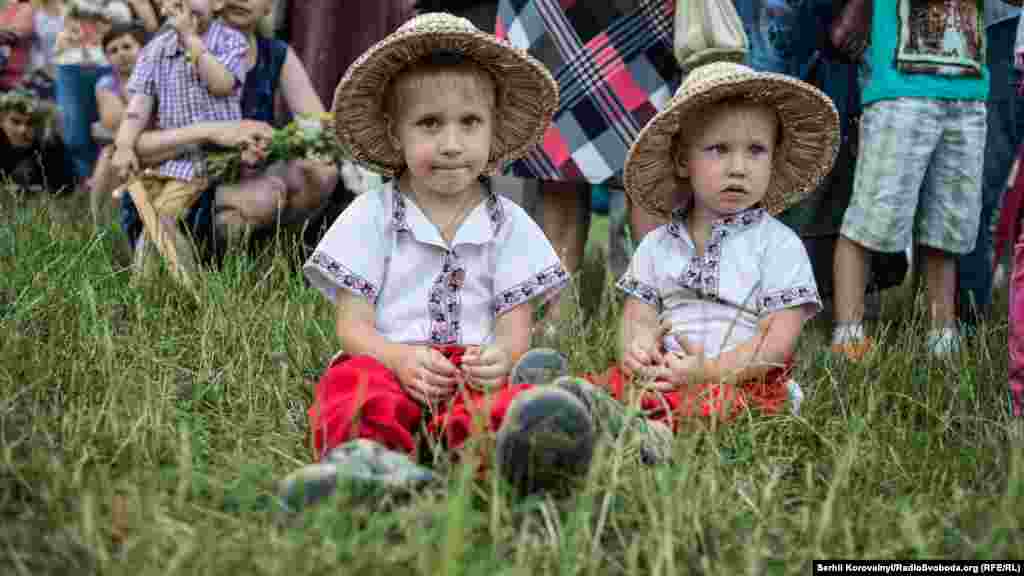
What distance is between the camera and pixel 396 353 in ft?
8.13

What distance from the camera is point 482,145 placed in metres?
2.57

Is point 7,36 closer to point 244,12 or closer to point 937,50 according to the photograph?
point 244,12

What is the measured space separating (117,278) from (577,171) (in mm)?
1593

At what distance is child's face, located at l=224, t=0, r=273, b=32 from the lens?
4.50 meters

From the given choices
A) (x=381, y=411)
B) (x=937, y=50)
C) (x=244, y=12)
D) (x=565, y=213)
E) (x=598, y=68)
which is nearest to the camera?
(x=381, y=411)

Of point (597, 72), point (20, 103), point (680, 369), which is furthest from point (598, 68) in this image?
point (20, 103)

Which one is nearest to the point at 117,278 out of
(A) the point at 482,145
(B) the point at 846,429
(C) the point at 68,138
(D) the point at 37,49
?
(A) the point at 482,145

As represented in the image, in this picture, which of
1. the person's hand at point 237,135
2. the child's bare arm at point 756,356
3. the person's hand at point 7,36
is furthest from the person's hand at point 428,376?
the person's hand at point 7,36

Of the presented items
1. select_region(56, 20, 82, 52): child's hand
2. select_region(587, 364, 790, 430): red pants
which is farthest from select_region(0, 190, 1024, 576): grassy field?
select_region(56, 20, 82, 52): child's hand

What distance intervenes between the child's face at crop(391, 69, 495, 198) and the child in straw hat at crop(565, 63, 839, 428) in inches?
18.0

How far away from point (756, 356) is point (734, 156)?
1.63ft

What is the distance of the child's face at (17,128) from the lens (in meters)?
6.63

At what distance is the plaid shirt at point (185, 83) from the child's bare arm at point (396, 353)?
2090 mm

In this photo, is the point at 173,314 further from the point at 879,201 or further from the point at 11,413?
the point at 879,201
